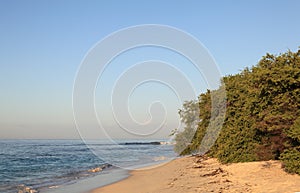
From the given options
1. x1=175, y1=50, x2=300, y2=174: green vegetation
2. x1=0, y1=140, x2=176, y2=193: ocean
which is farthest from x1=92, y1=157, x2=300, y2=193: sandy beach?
x1=0, y1=140, x2=176, y2=193: ocean

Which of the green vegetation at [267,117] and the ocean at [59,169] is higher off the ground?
the green vegetation at [267,117]

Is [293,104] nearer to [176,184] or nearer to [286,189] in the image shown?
[286,189]

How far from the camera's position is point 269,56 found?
1708cm

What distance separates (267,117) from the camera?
627 inches

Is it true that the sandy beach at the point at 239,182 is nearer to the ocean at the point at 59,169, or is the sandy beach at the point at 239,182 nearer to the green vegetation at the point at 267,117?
the green vegetation at the point at 267,117

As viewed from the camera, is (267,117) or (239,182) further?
(267,117)

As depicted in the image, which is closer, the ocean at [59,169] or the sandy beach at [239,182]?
the sandy beach at [239,182]

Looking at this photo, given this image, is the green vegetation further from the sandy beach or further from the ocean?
the ocean

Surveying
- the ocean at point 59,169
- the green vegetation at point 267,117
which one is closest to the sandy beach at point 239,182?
the green vegetation at point 267,117

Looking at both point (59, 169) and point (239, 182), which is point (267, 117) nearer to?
point (239, 182)

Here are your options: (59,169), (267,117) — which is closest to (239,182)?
(267,117)

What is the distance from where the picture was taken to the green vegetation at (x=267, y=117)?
49.8ft

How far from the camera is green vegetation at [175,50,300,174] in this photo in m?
15.2

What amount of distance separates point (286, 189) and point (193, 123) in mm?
22981
